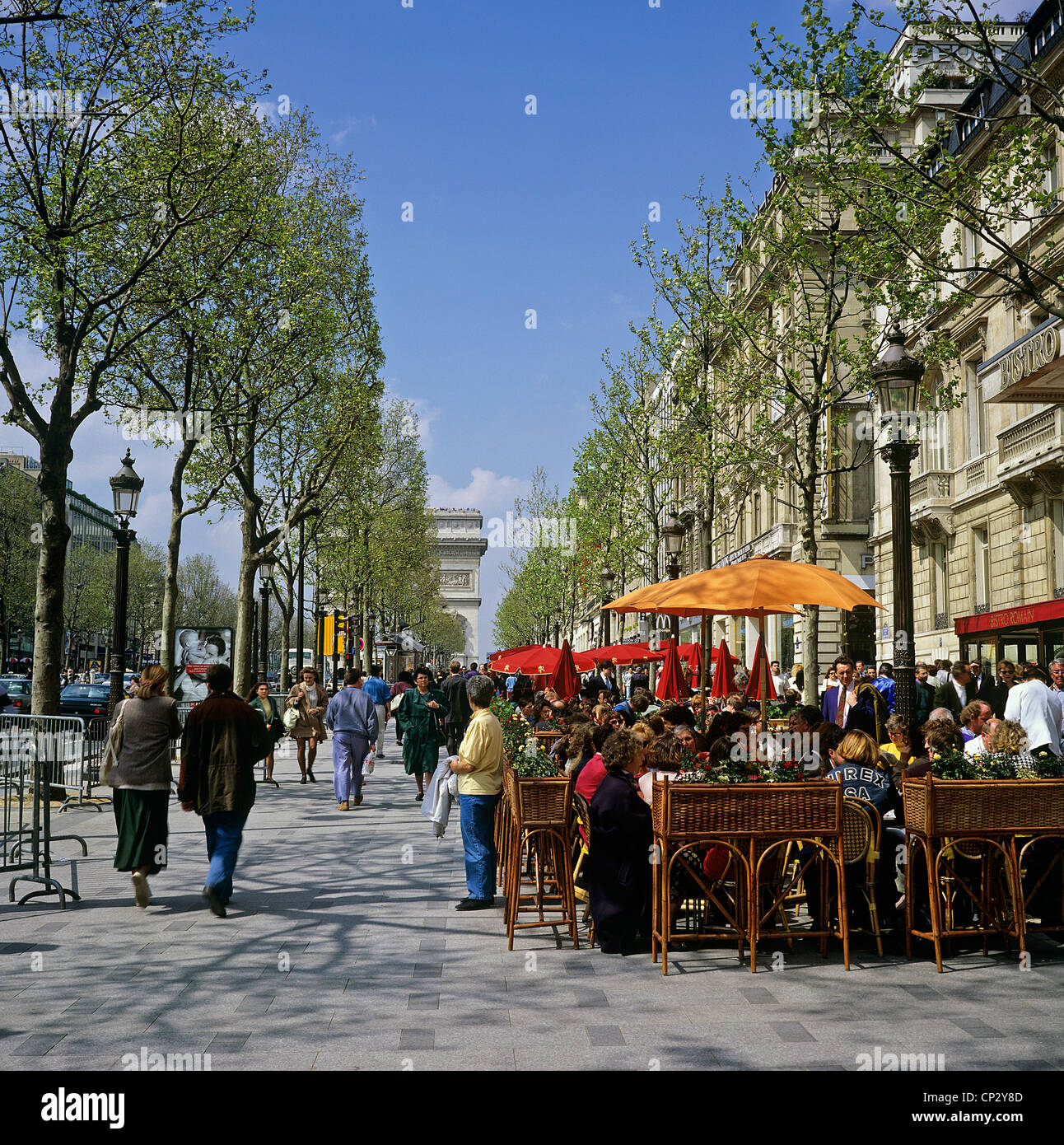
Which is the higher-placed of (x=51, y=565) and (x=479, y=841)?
(x=51, y=565)

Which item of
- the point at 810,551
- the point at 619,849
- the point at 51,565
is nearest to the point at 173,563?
the point at 51,565

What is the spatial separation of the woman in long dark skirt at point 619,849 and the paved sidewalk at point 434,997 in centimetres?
22

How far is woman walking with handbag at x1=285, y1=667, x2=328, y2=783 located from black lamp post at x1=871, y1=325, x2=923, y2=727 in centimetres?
1068

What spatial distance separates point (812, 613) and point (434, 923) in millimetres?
13385

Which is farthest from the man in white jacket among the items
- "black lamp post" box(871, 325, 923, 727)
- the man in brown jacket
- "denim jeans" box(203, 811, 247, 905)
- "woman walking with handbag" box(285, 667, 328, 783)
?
"woman walking with handbag" box(285, 667, 328, 783)

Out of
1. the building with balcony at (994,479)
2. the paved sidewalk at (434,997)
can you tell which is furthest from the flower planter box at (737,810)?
the building with balcony at (994,479)

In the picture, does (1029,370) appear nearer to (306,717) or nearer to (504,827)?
(306,717)

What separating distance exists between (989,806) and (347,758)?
10.2 meters

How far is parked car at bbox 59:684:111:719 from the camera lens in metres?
34.4

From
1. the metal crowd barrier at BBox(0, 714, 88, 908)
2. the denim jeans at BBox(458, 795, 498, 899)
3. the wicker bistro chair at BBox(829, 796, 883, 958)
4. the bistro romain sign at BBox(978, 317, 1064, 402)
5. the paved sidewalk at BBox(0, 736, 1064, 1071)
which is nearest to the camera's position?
the paved sidewalk at BBox(0, 736, 1064, 1071)

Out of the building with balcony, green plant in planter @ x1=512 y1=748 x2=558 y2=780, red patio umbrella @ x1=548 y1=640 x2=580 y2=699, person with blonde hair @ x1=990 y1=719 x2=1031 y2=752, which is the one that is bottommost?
green plant in planter @ x1=512 y1=748 x2=558 y2=780

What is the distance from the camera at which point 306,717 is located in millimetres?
19578

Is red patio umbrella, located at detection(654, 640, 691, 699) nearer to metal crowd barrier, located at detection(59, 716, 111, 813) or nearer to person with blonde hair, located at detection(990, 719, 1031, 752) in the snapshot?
metal crowd barrier, located at detection(59, 716, 111, 813)
